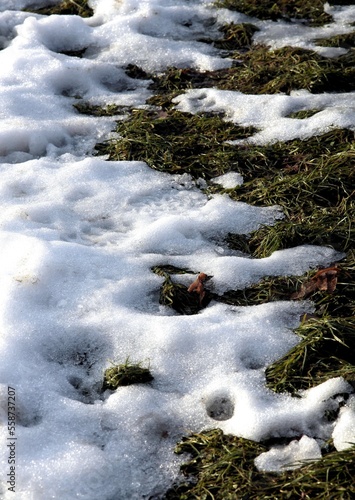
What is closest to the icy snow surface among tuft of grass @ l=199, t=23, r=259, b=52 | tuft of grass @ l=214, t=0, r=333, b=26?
tuft of grass @ l=199, t=23, r=259, b=52

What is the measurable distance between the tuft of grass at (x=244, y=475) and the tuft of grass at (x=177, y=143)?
1957mm

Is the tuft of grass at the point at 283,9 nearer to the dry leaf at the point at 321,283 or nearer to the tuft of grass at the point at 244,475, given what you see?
the dry leaf at the point at 321,283

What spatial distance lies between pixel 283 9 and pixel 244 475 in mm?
4506

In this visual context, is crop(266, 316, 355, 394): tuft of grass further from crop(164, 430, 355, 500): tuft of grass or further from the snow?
the snow

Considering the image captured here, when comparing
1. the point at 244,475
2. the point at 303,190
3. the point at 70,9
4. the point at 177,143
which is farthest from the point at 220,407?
the point at 70,9

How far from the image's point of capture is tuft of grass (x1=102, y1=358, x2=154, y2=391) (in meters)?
2.67

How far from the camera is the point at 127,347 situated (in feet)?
9.23

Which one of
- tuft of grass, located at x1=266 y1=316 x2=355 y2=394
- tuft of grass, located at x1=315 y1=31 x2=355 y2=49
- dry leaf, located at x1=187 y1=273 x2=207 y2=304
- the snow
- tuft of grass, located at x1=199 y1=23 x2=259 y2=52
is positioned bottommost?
dry leaf, located at x1=187 y1=273 x2=207 y2=304

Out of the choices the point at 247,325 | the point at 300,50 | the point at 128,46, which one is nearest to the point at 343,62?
the point at 300,50

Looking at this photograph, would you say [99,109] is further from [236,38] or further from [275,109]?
[236,38]

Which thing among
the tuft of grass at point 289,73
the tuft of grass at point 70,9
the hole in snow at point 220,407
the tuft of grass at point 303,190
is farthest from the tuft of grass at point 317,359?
the tuft of grass at point 70,9

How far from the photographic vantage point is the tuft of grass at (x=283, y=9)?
5.63 meters

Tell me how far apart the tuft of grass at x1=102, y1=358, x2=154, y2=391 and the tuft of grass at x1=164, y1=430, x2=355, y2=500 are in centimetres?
34

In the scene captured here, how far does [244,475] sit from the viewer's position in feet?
7.47
